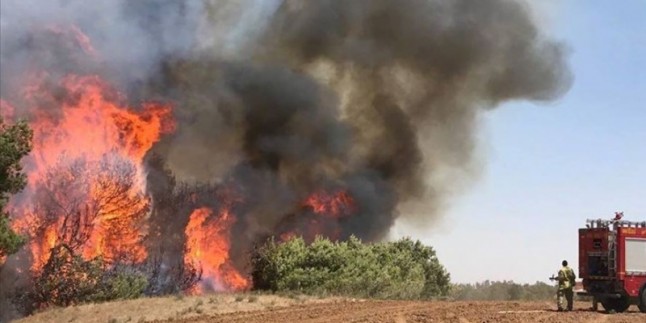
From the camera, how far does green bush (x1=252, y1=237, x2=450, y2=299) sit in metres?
35.0

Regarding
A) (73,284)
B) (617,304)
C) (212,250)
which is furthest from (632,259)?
(212,250)

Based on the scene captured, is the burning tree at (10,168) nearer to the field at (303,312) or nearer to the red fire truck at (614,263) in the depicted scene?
the field at (303,312)

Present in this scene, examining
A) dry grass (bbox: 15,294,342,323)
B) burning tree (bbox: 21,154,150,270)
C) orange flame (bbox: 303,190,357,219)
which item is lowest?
dry grass (bbox: 15,294,342,323)

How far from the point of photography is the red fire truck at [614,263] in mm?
23188

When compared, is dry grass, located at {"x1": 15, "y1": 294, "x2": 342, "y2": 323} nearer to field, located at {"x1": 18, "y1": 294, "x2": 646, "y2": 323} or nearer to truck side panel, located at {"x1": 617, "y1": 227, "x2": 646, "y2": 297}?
field, located at {"x1": 18, "y1": 294, "x2": 646, "y2": 323}

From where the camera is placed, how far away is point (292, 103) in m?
52.7

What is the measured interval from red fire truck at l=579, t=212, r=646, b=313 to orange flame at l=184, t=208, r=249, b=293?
22607mm

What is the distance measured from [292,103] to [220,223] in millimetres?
11570

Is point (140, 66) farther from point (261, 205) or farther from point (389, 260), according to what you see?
point (389, 260)

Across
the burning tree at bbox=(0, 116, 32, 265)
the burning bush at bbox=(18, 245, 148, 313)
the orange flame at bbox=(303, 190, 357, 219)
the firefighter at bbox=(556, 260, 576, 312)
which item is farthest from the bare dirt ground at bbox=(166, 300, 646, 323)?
the orange flame at bbox=(303, 190, 357, 219)

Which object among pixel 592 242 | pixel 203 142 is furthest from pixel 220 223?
pixel 592 242

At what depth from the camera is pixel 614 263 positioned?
2339cm

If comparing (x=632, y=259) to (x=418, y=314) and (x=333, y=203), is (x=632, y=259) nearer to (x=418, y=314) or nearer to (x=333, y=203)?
(x=418, y=314)

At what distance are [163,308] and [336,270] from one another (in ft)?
38.5
